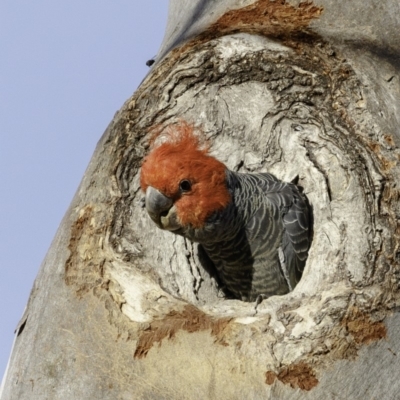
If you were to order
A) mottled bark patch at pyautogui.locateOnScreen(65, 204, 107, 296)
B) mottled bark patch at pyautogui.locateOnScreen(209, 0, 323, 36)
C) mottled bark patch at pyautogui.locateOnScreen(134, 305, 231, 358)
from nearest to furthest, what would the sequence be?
mottled bark patch at pyautogui.locateOnScreen(134, 305, 231, 358), mottled bark patch at pyautogui.locateOnScreen(65, 204, 107, 296), mottled bark patch at pyautogui.locateOnScreen(209, 0, 323, 36)

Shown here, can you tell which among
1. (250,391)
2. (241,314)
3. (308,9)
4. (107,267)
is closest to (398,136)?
(308,9)

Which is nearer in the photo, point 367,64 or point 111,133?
point 367,64

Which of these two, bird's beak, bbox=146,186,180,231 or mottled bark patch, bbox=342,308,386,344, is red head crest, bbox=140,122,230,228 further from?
mottled bark patch, bbox=342,308,386,344

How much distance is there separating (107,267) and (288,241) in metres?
1.38

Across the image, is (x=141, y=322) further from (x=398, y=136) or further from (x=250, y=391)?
(x=398, y=136)

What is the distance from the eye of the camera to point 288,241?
15.2ft

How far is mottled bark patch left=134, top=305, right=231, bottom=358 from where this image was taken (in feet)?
11.2

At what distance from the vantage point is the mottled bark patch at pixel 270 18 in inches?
158

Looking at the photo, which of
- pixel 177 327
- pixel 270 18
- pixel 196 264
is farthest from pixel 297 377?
pixel 270 18

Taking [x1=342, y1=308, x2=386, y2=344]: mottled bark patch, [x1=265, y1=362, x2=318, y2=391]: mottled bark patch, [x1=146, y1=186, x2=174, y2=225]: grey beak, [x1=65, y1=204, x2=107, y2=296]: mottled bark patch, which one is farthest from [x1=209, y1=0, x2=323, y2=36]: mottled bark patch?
[x1=265, y1=362, x2=318, y2=391]: mottled bark patch

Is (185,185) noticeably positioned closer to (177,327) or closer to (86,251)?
(86,251)

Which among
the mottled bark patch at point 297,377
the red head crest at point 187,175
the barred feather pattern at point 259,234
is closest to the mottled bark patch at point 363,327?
the mottled bark patch at point 297,377

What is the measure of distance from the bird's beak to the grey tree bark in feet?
0.69

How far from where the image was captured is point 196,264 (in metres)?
4.91
